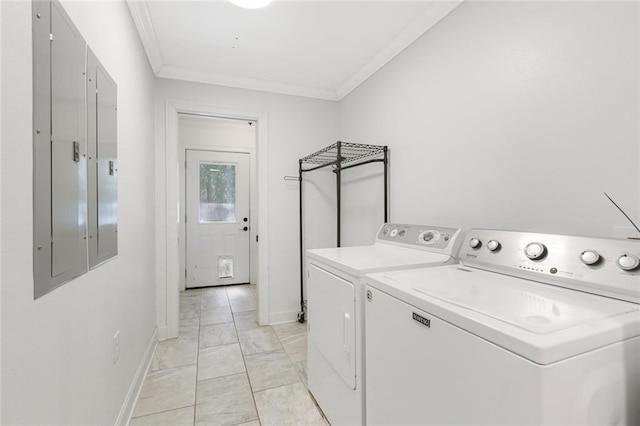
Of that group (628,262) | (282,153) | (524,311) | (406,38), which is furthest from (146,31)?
(628,262)

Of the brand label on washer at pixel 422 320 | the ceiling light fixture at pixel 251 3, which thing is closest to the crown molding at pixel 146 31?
the ceiling light fixture at pixel 251 3

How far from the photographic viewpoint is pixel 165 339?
2.51 metres

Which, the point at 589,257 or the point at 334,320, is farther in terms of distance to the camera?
the point at 334,320

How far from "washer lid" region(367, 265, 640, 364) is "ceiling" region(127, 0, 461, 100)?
5.33 ft

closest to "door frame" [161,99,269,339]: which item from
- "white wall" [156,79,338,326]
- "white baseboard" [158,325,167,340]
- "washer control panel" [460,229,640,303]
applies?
"white baseboard" [158,325,167,340]

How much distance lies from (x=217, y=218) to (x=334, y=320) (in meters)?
3.14

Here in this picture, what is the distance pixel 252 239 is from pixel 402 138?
2.85 meters

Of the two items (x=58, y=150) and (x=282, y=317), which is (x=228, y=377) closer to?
(x=282, y=317)

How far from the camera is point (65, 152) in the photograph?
0.89m

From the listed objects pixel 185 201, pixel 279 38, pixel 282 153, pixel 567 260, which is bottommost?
pixel 567 260

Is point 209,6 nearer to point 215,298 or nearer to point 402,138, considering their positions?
point 402,138

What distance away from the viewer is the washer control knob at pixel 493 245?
4.00ft

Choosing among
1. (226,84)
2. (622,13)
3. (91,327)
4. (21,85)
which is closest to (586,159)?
(622,13)

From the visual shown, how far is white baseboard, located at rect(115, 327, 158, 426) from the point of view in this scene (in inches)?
58.5
